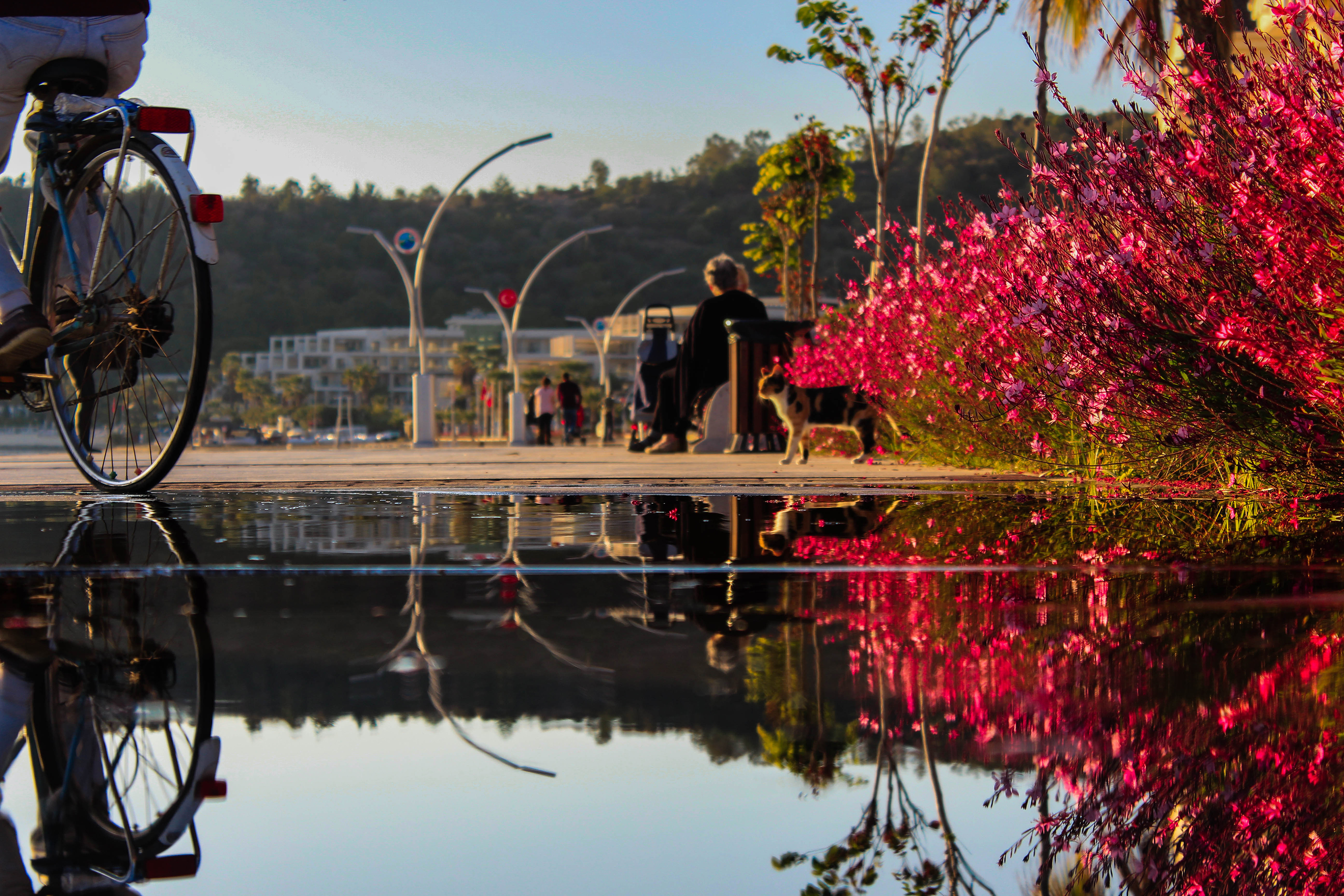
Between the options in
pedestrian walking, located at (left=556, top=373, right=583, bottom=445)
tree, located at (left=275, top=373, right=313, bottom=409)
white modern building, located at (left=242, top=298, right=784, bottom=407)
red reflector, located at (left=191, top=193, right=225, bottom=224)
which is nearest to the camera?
red reflector, located at (left=191, top=193, right=225, bottom=224)

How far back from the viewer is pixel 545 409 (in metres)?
32.7

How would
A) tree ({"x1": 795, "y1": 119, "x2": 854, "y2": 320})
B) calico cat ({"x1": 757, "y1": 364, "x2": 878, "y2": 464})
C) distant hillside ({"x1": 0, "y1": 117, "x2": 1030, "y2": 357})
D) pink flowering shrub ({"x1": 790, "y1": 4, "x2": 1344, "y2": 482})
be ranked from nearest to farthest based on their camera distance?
1. pink flowering shrub ({"x1": 790, "y1": 4, "x2": 1344, "y2": 482})
2. calico cat ({"x1": 757, "y1": 364, "x2": 878, "y2": 464})
3. tree ({"x1": 795, "y1": 119, "x2": 854, "y2": 320})
4. distant hillside ({"x1": 0, "y1": 117, "x2": 1030, "y2": 357})

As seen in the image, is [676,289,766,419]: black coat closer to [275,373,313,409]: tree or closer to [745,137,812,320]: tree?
[745,137,812,320]: tree

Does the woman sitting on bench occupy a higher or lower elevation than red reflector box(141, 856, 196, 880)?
higher

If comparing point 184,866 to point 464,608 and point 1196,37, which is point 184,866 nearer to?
point 464,608

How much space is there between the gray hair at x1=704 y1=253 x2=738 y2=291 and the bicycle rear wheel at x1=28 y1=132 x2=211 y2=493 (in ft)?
33.0

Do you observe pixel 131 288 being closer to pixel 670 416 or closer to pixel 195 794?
pixel 195 794

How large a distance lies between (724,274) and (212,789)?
14014 mm

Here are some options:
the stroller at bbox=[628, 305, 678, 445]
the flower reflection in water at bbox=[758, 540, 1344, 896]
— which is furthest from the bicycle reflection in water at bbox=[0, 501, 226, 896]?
Result: the stroller at bbox=[628, 305, 678, 445]

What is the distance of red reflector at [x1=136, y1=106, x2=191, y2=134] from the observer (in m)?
5.41

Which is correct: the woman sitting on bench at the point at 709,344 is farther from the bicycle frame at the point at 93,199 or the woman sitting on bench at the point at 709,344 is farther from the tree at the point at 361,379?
the tree at the point at 361,379

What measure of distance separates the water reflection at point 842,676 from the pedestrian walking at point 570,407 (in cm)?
2964

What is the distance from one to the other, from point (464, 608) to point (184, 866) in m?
1.71

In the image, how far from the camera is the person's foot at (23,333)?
17.1 feet
